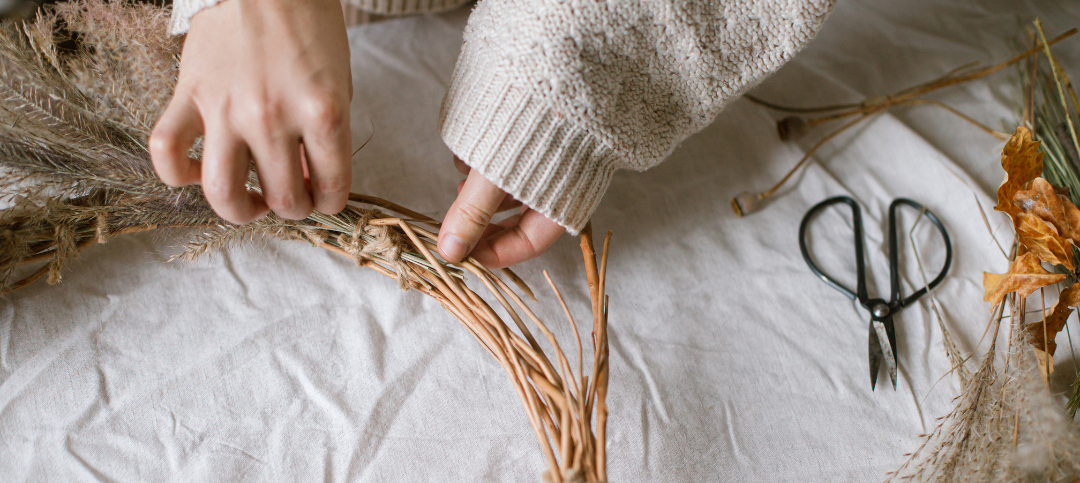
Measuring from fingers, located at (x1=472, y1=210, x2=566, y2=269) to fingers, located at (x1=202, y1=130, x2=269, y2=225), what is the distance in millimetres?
219

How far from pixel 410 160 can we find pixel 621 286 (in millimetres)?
304

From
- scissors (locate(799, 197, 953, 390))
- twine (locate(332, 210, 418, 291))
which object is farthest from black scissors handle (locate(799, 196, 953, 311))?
twine (locate(332, 210, 418, 291))

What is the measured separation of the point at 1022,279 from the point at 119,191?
85cm

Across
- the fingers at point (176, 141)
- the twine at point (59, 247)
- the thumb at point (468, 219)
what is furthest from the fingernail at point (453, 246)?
the twine at point (59, 247)

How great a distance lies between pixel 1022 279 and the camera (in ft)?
1.78

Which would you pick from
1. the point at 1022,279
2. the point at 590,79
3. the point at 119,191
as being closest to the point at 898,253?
the point at 1022,279

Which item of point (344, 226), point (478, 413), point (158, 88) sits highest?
point (158, 88)

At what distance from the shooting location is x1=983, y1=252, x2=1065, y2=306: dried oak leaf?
0.53m

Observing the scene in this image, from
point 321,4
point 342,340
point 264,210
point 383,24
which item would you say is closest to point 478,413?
point 342,340

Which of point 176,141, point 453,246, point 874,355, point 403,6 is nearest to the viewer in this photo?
point 176,141

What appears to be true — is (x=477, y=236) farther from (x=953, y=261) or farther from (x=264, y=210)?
(x=953, y=261)

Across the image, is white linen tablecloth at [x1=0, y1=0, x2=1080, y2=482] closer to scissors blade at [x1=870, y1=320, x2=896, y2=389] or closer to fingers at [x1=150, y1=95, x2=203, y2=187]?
scissors blade at [x1=870, y1=320, x2=896, y2=389]

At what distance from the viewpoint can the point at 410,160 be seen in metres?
0.73

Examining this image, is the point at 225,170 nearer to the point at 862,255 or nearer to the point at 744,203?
the point at 744,203
